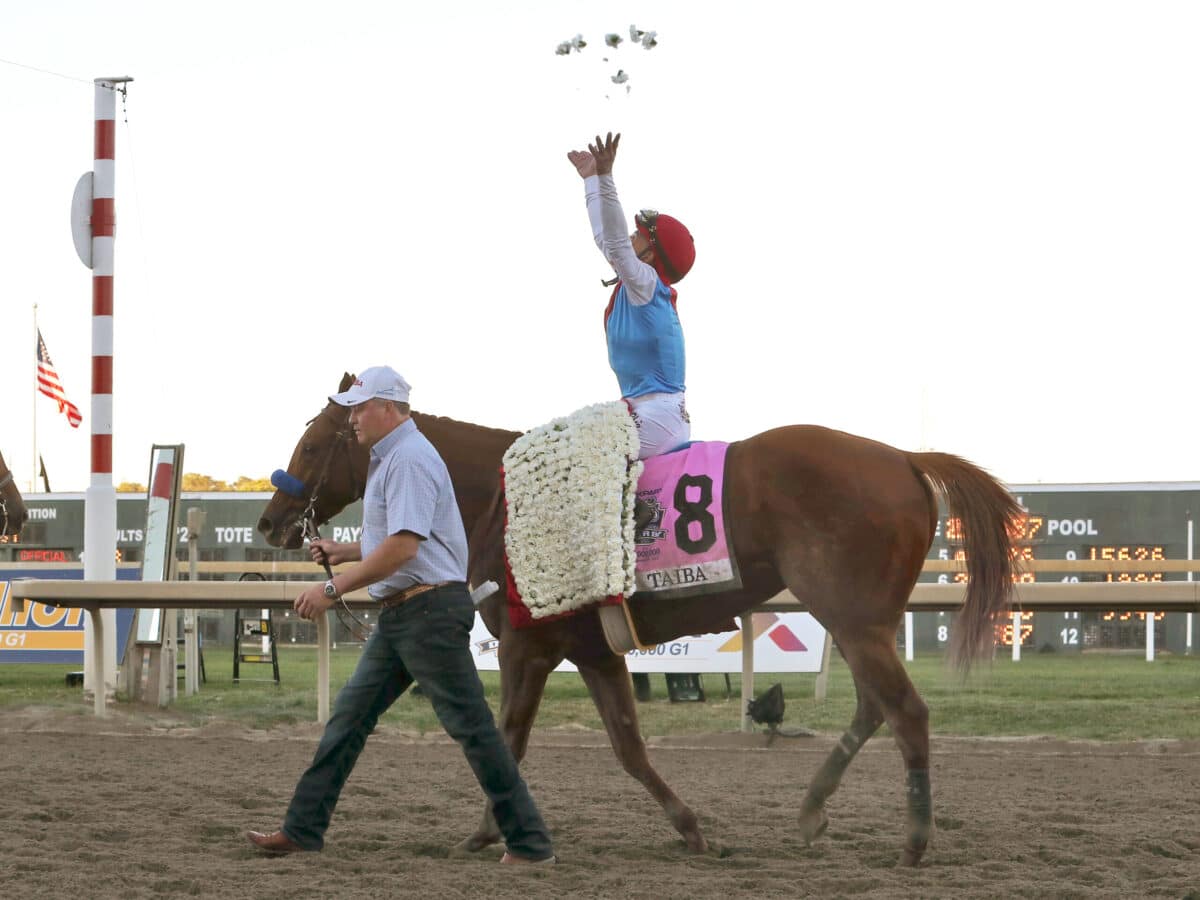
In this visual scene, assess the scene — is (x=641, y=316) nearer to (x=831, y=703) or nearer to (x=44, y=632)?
(x=831, y=703)

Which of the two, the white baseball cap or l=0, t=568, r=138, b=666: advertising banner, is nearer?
the white baseball cap

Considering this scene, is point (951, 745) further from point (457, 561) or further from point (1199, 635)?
point (1199, 635)

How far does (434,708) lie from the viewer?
454 centimetres

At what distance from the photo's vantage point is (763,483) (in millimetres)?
4973

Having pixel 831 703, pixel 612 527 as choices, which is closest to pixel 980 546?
pixel 612 527

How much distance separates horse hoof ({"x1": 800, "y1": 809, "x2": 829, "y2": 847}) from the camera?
16.8ft

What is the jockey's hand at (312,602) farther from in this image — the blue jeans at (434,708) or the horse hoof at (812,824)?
the horse hoof at (812,824)

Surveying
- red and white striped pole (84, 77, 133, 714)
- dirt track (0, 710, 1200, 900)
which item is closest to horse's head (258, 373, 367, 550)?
dirt track (0, 710, 1200, 900)

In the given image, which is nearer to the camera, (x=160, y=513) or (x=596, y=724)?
(x=596, y=724)

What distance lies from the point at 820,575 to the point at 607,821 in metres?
1.49

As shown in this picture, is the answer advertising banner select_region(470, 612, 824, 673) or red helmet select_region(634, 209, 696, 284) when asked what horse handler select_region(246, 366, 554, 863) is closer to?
red helmet select_region(634, 209, 696, 284)

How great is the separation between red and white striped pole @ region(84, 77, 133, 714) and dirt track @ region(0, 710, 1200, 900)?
1.94m

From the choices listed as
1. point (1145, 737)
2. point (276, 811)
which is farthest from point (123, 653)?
point (1145, 737)

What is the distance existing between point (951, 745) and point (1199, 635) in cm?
912
